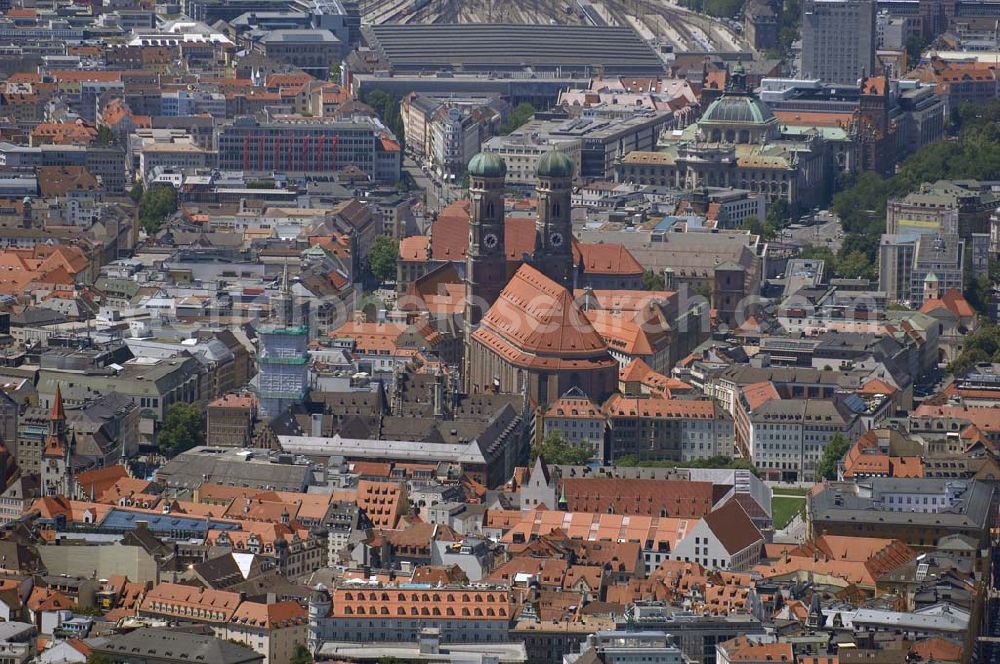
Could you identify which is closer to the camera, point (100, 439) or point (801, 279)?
point (100, 439)

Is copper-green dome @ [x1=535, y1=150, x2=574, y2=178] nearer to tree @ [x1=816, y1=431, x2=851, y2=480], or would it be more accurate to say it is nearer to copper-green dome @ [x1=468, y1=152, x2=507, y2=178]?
copper-green dome @ [x1=468, y1=152, x2=507, y2=178]

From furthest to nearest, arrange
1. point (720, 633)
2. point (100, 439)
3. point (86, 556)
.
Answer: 1. point (100, 439)
2. point (86, 556)
3. point (720, 633)

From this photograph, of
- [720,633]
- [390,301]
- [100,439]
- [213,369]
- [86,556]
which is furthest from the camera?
[390,301]

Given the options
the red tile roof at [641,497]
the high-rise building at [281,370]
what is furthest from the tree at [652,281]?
the red tile roof at [641,497]

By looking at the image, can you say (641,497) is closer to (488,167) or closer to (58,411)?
(58,411)

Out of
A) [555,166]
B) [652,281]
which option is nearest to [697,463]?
[555,166]

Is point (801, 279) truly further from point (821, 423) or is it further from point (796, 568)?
point (796, 568)

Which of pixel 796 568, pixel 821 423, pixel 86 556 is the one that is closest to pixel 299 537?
pixel 86 556
